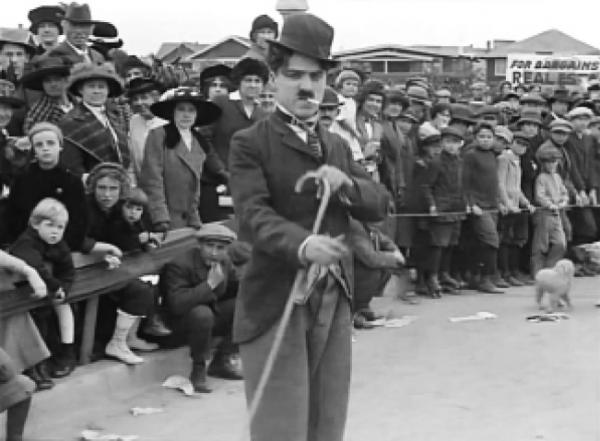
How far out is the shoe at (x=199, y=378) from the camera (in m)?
6.43

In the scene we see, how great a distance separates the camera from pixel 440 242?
9.79 metres

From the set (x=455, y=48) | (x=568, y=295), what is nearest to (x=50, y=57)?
(x=568, y=295)

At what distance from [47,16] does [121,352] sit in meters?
4.25

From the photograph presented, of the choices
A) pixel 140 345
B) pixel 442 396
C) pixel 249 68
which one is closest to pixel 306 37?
pixel 442 396

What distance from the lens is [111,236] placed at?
6617 mm

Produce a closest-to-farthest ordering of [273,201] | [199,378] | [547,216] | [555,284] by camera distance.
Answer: [273,201] → [199,378] → [555,284] → [547,216]

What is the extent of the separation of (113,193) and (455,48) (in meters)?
41.8

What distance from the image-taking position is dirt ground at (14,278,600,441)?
5766 millimetres

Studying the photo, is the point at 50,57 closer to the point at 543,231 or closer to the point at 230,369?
the point at 230,369

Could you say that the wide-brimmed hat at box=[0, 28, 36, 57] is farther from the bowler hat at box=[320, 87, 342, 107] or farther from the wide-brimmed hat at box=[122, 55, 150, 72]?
the bowler hat at box=[320, 87, 342, 107]

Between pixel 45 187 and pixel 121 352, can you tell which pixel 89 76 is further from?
pixel 121 352

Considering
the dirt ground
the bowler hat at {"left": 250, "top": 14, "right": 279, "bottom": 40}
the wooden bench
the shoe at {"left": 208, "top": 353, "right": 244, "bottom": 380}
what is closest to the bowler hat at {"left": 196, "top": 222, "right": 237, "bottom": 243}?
the wooden bench

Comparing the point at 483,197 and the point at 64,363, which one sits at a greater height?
the point at 483,197

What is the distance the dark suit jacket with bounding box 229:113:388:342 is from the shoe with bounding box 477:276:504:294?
262 inches
